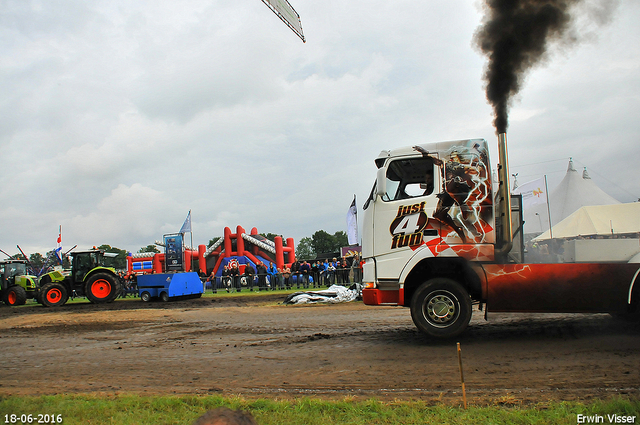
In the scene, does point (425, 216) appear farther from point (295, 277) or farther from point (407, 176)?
point (295, 277)

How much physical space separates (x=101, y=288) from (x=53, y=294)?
263 cm

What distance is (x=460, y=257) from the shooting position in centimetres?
687

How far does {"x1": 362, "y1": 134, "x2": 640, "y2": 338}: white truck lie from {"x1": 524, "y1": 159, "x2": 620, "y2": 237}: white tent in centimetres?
43

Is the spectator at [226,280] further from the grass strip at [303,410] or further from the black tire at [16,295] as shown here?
the grass strip at [303,410]

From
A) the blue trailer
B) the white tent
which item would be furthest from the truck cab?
the blue trailer

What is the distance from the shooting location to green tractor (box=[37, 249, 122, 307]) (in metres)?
21.3

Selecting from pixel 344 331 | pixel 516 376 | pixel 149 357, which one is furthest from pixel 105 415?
pixel 344 331

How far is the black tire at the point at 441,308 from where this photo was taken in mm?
6883

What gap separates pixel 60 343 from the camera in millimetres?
9328

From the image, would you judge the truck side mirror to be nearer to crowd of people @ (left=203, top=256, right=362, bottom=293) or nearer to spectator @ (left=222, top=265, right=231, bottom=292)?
crowd of people @ (left=203, top=256, right=362, bottom=293)

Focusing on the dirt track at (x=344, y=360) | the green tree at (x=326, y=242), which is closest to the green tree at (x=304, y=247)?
the green tree at (x=326, y=242)

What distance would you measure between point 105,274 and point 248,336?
1534 centimetres

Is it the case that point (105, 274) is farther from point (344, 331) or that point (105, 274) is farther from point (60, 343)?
point (344, 331)

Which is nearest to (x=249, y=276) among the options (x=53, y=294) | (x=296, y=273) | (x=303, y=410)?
(x=296, y=273)
